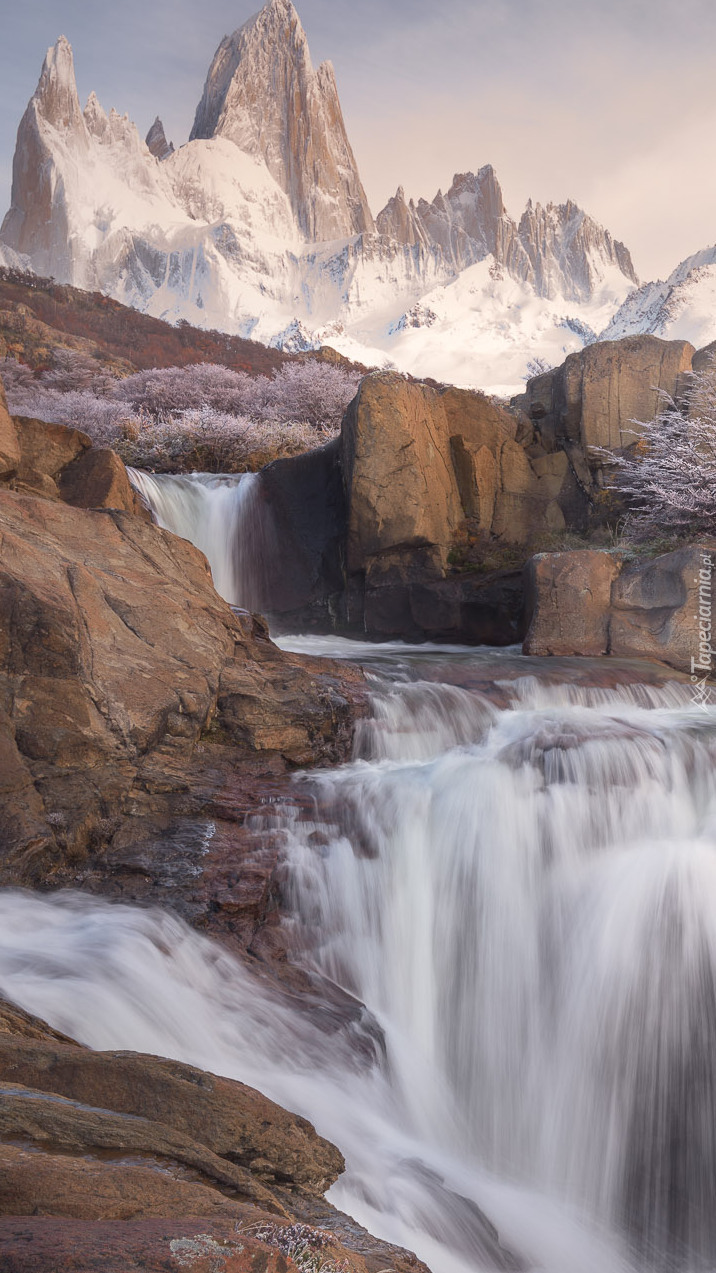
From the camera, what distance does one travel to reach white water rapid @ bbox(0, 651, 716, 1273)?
3.75 m

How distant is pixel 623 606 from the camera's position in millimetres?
10664

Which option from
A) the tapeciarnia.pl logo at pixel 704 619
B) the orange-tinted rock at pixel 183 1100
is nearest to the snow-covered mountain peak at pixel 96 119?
the tapeciarnia.pl logo at pixel 704 619

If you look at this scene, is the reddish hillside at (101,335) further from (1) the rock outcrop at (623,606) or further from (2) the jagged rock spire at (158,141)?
(2) the jagged rock spire at (158,141)

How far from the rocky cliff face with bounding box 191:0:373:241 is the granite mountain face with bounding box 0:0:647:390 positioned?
0.84ft

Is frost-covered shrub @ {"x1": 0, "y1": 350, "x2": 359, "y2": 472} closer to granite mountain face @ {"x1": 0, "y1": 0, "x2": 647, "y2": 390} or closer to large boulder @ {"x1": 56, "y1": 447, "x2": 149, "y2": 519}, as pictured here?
large boulder @ {"x1": 56, "y1": 447, "x2": 149, "y2": 519}

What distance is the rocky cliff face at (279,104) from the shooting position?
117 meters

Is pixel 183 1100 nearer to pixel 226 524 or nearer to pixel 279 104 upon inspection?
pixel 226 524

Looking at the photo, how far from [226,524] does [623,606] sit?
6853mm

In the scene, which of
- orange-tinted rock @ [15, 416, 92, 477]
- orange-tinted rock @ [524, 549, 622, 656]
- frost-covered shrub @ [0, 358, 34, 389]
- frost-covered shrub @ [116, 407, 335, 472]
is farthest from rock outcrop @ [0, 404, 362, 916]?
frost-covered shrub @ [0, 358, 34, 389]

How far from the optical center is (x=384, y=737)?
24.3ft

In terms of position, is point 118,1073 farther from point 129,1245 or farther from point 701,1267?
point 701,1267

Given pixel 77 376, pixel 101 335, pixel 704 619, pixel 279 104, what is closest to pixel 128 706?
pixel 704 619

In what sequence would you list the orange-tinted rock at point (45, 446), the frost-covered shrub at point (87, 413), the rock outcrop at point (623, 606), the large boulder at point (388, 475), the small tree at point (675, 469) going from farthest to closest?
the frost-covered shrub at point (87, 413) → the large boulder at point (388, 475) → the small tree at point (675, 469) → the rock outcrop at point (623, 606) → the orange-tinted rock at point (45, 446)

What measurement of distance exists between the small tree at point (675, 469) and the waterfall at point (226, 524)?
20.7 ft
